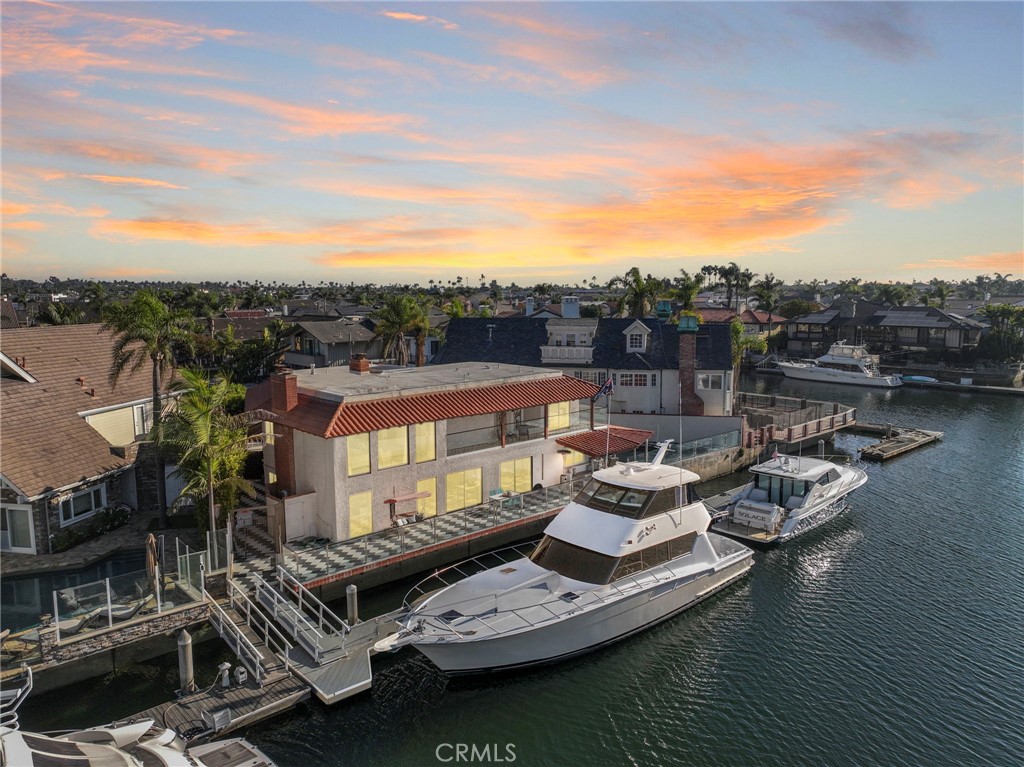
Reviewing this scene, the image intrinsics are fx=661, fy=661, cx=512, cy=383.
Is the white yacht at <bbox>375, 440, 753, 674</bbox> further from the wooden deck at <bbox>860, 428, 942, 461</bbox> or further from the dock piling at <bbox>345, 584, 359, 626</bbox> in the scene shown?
the wooden deck at <bbox>860, 428, 942, 461</bbox>

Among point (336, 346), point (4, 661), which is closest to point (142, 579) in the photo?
point (4, 661)

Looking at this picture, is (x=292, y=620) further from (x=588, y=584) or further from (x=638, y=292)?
(x=638, y=292)

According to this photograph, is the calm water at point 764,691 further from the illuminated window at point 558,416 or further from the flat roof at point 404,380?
the illuminated window at point 558,416

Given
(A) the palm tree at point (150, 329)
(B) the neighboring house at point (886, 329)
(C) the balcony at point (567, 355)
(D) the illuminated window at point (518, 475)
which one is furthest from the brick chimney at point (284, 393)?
(B) the neighboring house at point (886, 329)

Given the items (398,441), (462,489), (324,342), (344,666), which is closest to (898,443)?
(462,489)

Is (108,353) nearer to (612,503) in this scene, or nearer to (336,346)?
(612,503)

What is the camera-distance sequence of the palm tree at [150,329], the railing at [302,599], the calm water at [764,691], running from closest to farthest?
the calm water at [764,691] → the railing at [302,599] → the palm tree at [150,329]
